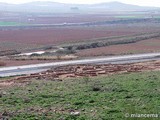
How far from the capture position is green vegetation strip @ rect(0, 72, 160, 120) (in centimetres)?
1728

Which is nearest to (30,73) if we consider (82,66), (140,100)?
(82,66)

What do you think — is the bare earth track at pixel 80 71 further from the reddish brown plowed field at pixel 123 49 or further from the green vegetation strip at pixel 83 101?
the reddish brown plowed field at pixel 123 49

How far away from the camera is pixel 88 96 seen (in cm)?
2169

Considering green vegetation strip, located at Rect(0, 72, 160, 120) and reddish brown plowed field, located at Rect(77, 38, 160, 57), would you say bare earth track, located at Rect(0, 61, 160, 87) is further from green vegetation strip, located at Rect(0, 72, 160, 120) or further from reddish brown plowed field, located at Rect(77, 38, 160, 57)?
reddish brown plowed field, located at Rect(77, 38, 160, 57)

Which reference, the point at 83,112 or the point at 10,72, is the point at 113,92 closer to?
the point at 83,112

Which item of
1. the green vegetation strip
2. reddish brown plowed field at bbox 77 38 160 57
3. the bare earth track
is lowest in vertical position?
reddish brown plowed field at bbox 77 38 160 57

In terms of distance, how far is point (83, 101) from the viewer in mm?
20297

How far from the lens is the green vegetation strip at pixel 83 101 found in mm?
17281

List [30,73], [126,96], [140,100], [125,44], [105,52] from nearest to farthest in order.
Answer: [140,100] < [126,96] < [30,73] < [105,52] < [125,44]

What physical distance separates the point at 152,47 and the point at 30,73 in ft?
105

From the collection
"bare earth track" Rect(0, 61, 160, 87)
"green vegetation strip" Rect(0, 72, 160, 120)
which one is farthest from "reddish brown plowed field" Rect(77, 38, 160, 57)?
"green vegetation strip" Rect(0, 72, 160, 120)

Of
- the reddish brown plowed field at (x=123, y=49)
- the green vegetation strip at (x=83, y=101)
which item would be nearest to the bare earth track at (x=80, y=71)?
the green vegetation strip at (x=83, y=101)

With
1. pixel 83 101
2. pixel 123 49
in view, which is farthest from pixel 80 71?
pixel 123 49

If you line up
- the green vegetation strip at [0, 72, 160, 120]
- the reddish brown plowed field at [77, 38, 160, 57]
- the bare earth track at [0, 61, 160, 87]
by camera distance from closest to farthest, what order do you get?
the green vegetation strip at [0, 72, 160, 120] → the bare earth track at [0, 61, 160, 87] → the reddish brown plowed field at [77, 38, 160, 57]
